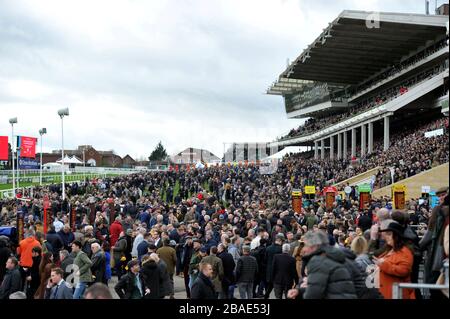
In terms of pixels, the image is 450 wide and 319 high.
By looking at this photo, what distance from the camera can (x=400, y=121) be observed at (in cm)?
4941

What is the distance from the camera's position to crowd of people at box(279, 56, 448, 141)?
42.9 meters

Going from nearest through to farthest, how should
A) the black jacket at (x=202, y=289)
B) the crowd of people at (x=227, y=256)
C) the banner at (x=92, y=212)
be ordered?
the crowd of people at (x=227, y=256)
the black jacket at (x=202, y=289)
the banner at (x=92, y=212)

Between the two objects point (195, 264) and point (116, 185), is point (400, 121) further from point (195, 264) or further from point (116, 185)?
point (195, 264)

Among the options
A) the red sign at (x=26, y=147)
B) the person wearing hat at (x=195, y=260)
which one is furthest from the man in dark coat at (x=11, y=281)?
the red sign at (x=26, y=147)

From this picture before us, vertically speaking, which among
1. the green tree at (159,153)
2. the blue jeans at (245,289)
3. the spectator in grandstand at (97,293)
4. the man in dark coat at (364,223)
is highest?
the green tree at (159,153)

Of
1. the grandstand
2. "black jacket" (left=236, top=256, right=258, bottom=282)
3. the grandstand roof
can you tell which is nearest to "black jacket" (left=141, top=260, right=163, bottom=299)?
"black jacket" (left=236, top=256, right=258, bottom=282)

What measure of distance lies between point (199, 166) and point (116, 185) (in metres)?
14.0

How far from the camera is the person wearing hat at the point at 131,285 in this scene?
825 cm

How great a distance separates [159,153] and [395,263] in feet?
418

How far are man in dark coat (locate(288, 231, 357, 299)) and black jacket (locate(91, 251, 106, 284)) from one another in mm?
5623

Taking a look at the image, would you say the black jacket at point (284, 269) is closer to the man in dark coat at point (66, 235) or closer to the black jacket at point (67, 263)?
the black jacket at point (67, 263)

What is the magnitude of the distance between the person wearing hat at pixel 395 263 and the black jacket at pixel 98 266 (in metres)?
5.47

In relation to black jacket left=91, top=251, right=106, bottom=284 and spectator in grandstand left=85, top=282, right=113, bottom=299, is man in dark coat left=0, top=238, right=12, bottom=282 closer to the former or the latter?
black jacket left=91, top=251, right=106, bottom=284

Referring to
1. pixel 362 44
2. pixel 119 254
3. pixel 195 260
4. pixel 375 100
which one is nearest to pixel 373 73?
pixel 375 100
